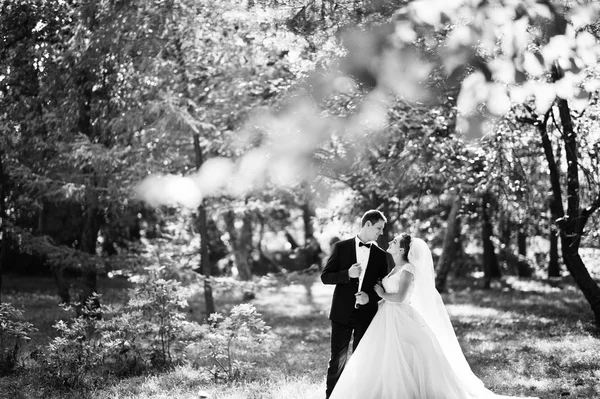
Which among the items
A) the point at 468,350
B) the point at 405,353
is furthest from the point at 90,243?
the point at 405,353

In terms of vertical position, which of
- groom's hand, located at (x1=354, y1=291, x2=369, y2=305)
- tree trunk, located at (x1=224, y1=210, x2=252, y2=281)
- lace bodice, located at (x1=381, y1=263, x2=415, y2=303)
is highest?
tree trunk, located at (x1=224, y1=210, x2=252, y2=281)

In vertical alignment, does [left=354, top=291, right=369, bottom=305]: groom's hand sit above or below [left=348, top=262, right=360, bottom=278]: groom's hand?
below

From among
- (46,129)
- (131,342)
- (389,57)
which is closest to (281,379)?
(131,342)

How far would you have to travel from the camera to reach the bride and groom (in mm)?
7055

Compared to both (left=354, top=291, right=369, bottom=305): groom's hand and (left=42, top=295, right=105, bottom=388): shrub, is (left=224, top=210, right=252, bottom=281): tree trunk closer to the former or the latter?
(left=42, top=295, right=105, bottom=388): shrub

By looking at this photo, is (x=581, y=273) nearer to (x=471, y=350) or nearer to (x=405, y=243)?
(x=471, y=350)

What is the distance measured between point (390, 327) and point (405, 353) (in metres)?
0.30

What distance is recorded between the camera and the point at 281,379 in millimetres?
9828

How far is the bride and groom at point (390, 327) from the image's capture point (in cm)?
705

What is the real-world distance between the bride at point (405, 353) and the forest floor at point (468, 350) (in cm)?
148

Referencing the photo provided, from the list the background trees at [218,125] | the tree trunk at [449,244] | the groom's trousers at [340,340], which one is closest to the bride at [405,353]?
the groom's trousers at [340,340]

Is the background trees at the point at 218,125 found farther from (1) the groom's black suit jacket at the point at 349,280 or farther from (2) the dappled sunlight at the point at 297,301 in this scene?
(2) the dappled sunlight at the point at 297,301

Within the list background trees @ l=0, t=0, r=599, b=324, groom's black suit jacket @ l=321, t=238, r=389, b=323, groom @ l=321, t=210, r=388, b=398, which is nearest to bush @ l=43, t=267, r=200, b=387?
groom @ l=321, t=210, r=388, b=398

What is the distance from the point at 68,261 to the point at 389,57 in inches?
407
